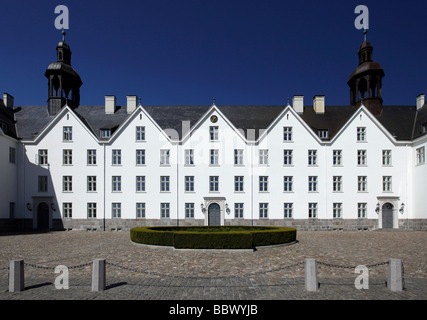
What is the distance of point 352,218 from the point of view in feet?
107

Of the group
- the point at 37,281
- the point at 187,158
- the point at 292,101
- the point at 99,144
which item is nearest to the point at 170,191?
the point at 187,158

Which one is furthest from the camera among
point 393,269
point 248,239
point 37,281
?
point 248,239

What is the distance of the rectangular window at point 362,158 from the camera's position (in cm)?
3341

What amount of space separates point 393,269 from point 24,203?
112 ft

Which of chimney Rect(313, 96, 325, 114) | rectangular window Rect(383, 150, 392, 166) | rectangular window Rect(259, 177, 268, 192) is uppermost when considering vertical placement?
chimney Rect(313, 96, 325, 114)

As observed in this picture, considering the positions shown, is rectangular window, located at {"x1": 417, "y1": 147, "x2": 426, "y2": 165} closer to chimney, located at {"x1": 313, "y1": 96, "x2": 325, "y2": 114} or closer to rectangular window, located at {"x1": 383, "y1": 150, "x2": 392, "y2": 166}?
rectangular window, located at {"x1": 383, "y1": 150, "x2": 392, "y2": 166}

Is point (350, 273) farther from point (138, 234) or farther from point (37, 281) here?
point (138, 234)

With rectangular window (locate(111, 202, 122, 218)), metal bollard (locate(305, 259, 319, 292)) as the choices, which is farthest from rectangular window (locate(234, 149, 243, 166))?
metal bollard (locate(305, 259, 319, 292))

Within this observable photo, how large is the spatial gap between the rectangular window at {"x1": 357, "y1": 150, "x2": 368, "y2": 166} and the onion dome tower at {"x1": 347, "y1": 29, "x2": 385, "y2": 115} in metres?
6.80

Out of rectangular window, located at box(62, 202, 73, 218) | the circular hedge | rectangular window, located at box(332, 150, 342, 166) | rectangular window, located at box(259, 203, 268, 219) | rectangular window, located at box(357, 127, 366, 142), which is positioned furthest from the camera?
rectangular window, located at box(357, 127, 366, 142)

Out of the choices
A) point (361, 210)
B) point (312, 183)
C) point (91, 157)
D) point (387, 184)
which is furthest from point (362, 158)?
point (91, 157)

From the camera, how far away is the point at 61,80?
37.1m

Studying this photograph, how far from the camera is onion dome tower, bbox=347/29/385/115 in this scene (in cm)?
3747

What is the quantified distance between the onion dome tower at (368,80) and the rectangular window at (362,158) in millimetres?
6798
